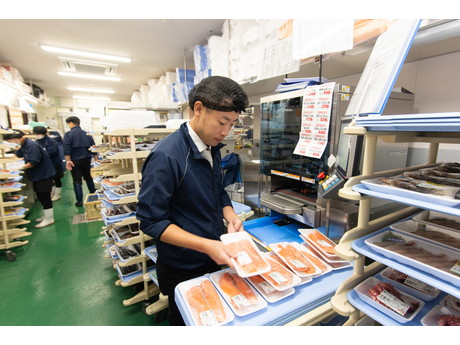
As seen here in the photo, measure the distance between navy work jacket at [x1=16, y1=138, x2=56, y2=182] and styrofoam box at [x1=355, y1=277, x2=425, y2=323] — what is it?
4.79 metres

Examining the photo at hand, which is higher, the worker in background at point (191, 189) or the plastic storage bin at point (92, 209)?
the worker in background at point (191, 189)

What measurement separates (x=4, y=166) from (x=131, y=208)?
2.72 meters

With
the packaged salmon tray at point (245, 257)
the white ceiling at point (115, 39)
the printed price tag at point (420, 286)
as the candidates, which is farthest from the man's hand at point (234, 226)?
the white ceiling at point (115, 39)

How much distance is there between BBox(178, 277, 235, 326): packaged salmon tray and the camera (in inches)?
32.9

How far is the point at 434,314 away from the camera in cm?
78

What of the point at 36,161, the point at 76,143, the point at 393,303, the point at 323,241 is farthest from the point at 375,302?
the point at 76,143

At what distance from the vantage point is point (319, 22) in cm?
129

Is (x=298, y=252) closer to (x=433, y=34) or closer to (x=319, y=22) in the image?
(x=433, y=34)

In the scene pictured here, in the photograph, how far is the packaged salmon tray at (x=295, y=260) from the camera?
1.06 metres

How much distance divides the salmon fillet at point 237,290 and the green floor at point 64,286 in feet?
5.13

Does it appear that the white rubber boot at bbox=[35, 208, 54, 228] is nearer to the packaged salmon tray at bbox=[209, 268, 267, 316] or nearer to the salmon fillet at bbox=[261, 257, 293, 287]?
the packaged salmon tray at bbox=[209, 268, 267, 316]

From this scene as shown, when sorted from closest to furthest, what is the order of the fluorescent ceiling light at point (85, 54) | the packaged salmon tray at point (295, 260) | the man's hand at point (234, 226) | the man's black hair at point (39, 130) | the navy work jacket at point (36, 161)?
the packaged salmon tray at point (295, 260), the man's hand at point (234, 226), the navy work jacket at point (36, 161), the fluorescent ceiling light at point (85, 54), the man's black hair at point (39, 130)

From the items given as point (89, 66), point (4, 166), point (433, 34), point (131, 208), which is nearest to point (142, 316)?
point (131, 208)

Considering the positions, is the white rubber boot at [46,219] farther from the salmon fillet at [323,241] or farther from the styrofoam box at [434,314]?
the styrofoam box at [434,314]
